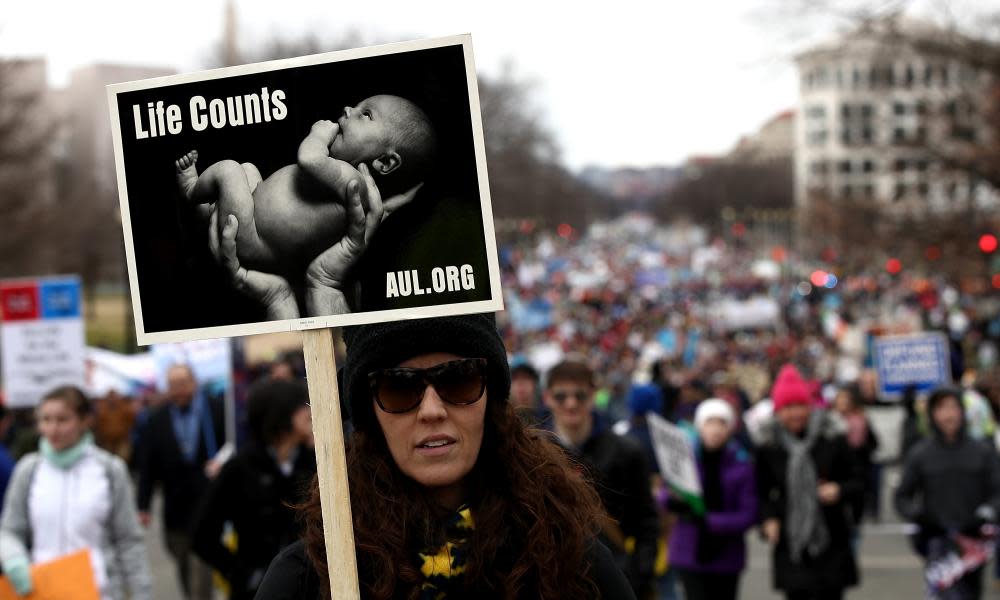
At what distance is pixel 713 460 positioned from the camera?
29.1 ft

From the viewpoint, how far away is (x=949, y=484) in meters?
9.42

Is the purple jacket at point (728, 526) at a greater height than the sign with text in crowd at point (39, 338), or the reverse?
the sign with text in crowd at point (39, 338)

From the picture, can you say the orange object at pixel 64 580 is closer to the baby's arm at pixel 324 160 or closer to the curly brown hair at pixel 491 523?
the curly brown hair at pixel 491 523

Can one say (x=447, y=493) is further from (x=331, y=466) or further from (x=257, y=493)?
(x=257, y=493)

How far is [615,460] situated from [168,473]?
13.8 feet

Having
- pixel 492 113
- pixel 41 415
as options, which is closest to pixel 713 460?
pixel 41 415

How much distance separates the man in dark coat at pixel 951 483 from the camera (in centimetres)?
940

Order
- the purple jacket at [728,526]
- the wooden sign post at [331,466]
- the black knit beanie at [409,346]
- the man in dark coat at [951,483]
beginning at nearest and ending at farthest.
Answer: the wooden sign post at [331,466]
the black knit beanie at [409,346]
the purple jacket at [728,526]
the man in dark coat at [951,483]

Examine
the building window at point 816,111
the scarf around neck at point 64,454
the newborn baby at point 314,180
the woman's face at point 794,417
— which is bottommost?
the woman's face at point 794,417

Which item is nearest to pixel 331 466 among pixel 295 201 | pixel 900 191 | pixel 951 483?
pixel 295 201

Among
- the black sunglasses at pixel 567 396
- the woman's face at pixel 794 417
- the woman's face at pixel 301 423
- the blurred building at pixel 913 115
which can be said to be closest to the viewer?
the woman's face at pixel 301 423

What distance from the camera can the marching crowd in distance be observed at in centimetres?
279

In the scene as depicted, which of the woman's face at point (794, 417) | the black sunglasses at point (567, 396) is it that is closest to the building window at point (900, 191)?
the woman's face at point (794, 417)

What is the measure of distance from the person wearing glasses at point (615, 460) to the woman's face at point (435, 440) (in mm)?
3786
